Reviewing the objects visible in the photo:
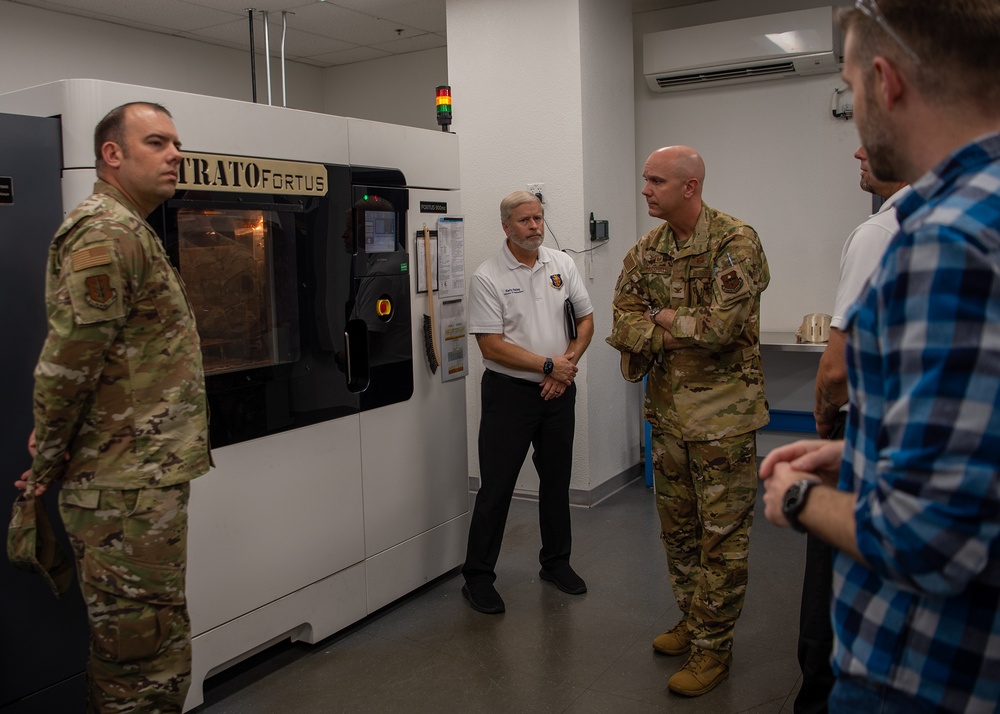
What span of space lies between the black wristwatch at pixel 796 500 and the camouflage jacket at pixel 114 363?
1.55 metres

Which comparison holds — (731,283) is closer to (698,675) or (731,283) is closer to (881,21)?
(698,675)

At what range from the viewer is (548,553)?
3.55 meters

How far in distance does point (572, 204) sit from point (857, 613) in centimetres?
364

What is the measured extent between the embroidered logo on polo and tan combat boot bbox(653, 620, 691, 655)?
81.6 inches

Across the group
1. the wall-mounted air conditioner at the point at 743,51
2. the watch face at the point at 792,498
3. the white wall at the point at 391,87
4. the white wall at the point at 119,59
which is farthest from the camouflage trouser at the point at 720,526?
the white wall at the point at 119,59

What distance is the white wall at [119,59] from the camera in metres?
4.88

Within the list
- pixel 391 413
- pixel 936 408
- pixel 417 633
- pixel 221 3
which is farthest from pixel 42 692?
pixel 221 3

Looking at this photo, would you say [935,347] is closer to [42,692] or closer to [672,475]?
[672,475]

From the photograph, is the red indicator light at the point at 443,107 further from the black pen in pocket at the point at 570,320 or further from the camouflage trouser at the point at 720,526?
the camouflage trouser at the point at 720,526

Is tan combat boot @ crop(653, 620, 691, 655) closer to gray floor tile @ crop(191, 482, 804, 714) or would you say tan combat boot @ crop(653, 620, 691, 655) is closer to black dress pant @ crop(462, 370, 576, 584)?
gray floor tile @ crop(191, 482, 804, 714)

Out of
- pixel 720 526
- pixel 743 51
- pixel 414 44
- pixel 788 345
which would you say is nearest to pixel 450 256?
pixel 720 526

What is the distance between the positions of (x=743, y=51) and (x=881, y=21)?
4.00 metres

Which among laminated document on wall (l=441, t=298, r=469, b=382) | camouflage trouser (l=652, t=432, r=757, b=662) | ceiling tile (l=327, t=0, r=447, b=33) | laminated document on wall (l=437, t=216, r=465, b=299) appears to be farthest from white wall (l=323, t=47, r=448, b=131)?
camouflage trouser (l=652, t=432, r=757, b=662)

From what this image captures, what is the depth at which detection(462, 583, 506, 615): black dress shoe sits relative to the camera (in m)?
3.27
